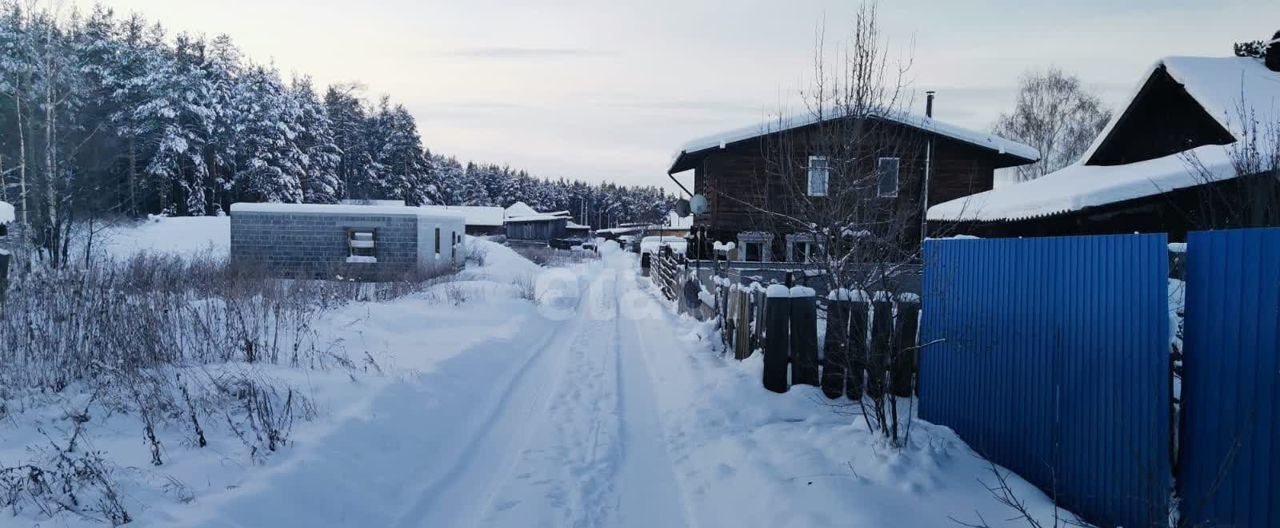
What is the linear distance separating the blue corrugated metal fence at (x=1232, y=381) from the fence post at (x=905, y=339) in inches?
107

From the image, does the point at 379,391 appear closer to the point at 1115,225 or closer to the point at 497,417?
the point at 497,417

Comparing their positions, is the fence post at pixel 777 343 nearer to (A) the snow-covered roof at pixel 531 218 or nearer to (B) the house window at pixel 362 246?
(B) the house window at pixel 362 246

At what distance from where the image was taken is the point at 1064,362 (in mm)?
3852

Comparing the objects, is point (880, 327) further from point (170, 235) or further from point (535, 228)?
point (535, 228)

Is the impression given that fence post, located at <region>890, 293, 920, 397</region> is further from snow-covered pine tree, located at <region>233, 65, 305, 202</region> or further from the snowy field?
snow-covered pine tree, located at <region>233, 65, 305, 202</region>

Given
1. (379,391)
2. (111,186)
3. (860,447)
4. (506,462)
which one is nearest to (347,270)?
(111,186)

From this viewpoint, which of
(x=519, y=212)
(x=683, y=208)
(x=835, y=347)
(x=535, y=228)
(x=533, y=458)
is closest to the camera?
(x=533, y=458)

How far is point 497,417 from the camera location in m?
6.48

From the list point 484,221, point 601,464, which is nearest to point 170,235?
point 484,221

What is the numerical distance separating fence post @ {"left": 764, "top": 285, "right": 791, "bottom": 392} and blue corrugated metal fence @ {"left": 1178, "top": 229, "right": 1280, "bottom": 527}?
372cm

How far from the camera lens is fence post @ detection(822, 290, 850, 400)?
6035 mm

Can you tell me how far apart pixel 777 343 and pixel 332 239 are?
21.8 metres

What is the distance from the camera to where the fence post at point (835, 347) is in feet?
19.8

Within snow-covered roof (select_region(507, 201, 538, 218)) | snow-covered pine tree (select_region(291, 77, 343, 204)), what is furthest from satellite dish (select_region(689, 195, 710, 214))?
snow-covered roof (select_region(507, 201, 538, 218))
